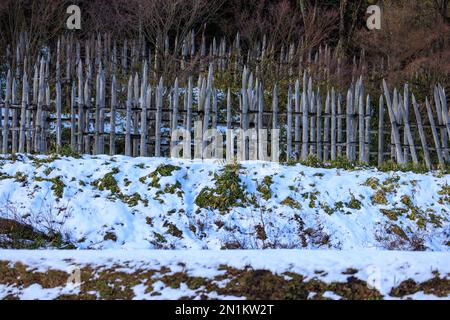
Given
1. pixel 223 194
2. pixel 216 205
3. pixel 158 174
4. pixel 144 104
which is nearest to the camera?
pixel 216 205

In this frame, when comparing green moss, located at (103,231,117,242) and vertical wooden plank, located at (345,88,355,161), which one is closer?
green moss, located at (103,231,117,242)

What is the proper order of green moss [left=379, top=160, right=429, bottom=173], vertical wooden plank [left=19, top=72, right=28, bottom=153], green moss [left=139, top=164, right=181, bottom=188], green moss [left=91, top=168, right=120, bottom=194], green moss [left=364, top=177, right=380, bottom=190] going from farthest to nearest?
Result: 1. vertical wooden plank [left=19, top=72, right=28, bottom=153]
2. green moss [left=379, top=160, right=429, bottom=173]
3. green moss [left=364, top=177, right=380, bottom=190]
4. green moss [left=139, top=164, right=181, bottom=188]
5. green moss [left=91, top=168, right=120, bottom=194]

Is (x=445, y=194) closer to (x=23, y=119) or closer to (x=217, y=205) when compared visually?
(x=217, y=205)

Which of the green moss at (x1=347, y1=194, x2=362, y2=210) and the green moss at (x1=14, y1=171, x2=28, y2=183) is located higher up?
the green moss at (x1=14, y1=171, x2=28, y2=183)

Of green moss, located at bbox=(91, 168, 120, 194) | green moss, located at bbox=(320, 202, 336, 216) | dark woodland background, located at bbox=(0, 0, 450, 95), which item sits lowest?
green moss, located at bbox=(320, 202, 336, 216)

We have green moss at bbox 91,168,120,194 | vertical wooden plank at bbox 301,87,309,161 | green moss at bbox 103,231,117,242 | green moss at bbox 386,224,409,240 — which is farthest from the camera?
vertical wooden plank at bbox 301,87,309,161

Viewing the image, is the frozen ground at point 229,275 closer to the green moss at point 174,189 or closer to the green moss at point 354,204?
the green moss at point 354,204

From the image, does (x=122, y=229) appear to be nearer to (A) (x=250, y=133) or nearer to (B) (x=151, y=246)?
Result: (B) (x=151, y=246)

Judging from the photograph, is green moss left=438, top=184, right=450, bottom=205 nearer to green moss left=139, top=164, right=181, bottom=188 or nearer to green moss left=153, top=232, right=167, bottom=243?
green moss left=139, top=164, right=181, bottom=188

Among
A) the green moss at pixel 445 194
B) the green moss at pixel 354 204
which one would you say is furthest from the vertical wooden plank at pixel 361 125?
the green moss at pixel 354 204

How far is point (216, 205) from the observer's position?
25.2ft

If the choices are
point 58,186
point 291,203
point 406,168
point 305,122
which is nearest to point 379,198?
point 291,203

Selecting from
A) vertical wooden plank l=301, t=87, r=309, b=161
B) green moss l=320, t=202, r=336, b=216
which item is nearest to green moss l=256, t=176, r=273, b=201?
green moss l=320, t=202, r=336, b=216

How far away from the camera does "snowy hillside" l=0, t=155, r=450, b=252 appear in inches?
278
